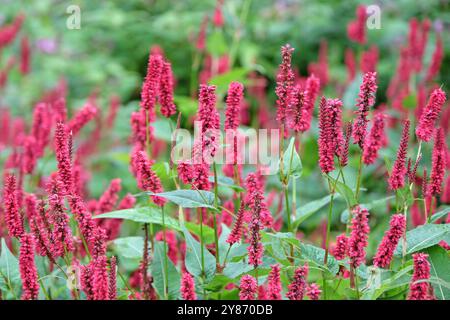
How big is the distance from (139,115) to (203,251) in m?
0.46

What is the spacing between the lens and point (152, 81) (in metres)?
1.68

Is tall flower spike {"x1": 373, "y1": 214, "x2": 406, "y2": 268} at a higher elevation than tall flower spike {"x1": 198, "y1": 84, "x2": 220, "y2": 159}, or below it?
below

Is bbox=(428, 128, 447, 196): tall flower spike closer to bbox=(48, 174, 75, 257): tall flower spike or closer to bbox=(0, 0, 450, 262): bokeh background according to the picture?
bbox=(48, 174, 75, 257): tall flower spike

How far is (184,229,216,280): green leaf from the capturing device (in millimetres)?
1680

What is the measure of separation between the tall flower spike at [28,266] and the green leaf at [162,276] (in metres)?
0.33

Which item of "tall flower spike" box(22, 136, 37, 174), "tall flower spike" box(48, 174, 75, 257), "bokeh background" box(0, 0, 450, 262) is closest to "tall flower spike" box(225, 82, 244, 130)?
"tall flower spike" box(48, 174, 75, 257)

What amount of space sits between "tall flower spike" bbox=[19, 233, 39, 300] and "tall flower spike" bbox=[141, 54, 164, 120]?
0.44 meters

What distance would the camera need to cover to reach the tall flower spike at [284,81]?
60.5 inches

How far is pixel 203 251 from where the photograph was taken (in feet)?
5.47

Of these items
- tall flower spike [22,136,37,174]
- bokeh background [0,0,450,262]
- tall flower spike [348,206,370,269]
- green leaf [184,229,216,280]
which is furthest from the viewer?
bokeh background [0,0,450,262]

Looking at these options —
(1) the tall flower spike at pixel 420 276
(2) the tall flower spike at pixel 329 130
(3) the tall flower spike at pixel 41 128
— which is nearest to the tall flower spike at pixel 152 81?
(2) the tall flower spike at pixel 329 130

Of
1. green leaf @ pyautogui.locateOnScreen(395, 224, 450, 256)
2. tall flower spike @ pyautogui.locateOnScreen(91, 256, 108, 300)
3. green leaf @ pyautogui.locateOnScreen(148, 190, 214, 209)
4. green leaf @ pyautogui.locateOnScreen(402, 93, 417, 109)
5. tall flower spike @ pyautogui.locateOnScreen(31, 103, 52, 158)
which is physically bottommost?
tall flower spike @ pyautogui.locateOnScreen(91, 256, 108, 300)

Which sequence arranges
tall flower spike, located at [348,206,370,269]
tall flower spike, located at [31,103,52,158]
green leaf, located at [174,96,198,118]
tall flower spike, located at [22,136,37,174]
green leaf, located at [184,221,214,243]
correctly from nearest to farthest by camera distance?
1. tall flower spike, located at [348,206,370,269]
2. green leaf, located at [184,221,214,243]
3. tall flower spike, located at [22,136,37,174]
4. tall flower spike, located at [31,103,52,158]
5. green leaf, located at [174,96,198,118]
